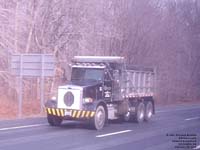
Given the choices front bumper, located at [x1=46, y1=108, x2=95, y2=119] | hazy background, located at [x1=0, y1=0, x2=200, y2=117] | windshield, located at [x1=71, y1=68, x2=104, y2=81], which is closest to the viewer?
front bumper, located at [x1=46, y1=108, x2=95, y2=119]

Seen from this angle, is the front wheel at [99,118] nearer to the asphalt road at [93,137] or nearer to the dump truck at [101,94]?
the dump truck at [101,94]

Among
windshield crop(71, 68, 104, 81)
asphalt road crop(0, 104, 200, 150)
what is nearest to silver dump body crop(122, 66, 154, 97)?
windshield crop(71, 68, 104, 81)

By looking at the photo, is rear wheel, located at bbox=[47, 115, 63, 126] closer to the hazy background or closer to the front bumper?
the front bumper

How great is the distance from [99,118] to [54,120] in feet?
6.42

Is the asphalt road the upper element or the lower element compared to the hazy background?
lower

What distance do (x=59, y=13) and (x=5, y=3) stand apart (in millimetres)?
4106

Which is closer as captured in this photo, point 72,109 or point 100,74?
point 72,109

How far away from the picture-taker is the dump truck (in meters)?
18.4

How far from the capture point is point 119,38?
136 feet

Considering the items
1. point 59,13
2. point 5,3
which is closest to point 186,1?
point 59,13

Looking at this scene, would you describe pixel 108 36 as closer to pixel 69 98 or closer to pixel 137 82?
pixel 137 82

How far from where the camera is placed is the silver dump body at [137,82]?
70.8 feet

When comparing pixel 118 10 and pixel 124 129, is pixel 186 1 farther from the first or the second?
pixel 124 129

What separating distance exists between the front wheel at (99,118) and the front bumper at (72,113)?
275 mm
